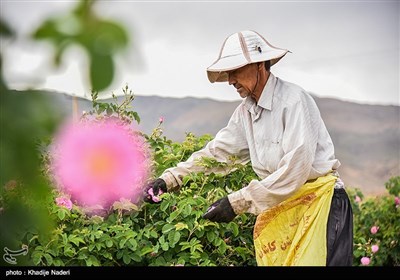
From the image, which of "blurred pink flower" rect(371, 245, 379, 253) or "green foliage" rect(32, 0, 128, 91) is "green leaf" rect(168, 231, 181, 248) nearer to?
"blurred pink flower" rect(371, 245, 379, 253)

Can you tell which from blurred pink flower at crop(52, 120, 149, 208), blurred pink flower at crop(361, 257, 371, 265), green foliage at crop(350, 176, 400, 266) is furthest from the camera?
green foliage at crop(350, 176, 400, 266)

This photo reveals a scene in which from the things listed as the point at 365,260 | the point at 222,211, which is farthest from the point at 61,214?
the point at 365,260

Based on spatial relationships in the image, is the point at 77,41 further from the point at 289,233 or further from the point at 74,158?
the point at 289,233

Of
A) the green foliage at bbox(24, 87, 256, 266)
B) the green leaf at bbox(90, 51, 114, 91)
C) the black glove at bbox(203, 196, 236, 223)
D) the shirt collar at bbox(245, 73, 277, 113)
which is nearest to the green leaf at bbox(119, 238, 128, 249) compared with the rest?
the green foliage at bbox(24, 87, 256, 266)

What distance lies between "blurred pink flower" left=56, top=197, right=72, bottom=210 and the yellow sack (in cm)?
71

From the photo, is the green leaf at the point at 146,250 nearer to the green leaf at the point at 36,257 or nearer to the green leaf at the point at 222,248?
the green leaf at the point at 222,248

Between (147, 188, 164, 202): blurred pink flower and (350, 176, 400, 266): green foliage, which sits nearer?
(147, 188, 164, 202): blurred pink flower

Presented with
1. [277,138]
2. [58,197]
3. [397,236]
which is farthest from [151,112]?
[397,236]

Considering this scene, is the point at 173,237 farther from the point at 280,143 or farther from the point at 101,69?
the point at 101,69

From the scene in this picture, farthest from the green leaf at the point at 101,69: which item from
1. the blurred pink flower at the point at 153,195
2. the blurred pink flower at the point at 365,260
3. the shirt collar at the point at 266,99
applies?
the blurred pink flower at the point at 365,260

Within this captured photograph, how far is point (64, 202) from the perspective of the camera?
9.59 feet

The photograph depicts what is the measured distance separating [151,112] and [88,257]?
0.70 m

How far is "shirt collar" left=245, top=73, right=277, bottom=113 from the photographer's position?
260 centimetres

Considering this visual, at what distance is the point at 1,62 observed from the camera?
70 centimetres
